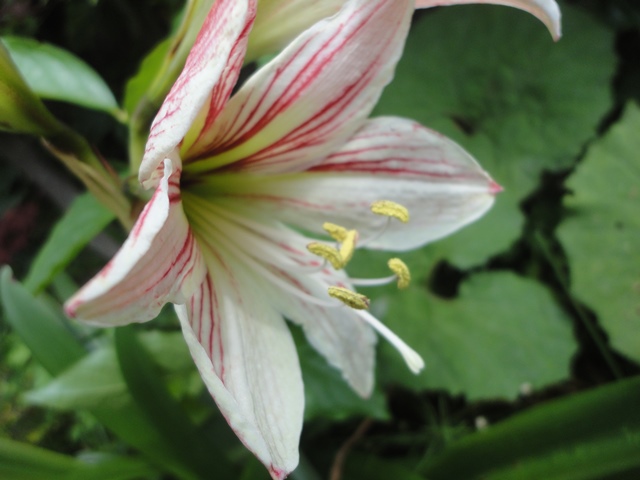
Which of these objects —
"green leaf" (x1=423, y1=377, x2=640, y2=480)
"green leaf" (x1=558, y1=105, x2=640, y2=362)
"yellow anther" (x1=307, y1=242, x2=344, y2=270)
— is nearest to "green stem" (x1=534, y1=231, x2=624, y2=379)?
"green leaf" (x1=558, y1=105, x2=640, y2=362)

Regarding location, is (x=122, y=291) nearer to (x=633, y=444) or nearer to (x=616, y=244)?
(x=633, y=444)

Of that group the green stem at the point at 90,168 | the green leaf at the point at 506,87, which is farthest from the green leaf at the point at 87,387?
the green leaf at the point at 506,87

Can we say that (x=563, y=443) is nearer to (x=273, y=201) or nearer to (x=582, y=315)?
(x=582, y=315)

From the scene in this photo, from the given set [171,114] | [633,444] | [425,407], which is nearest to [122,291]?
[171,114]

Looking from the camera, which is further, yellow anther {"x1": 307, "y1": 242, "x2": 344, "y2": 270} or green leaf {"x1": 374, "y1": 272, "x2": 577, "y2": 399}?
green leaf {"x1": 374, "y1": 272, "x2": 577, "y2": 399}

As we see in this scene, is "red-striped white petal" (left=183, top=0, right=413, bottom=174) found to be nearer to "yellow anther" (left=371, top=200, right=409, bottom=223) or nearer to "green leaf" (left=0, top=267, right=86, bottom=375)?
"yellow anther" (left=371, top=200, right=409, bottom=223)

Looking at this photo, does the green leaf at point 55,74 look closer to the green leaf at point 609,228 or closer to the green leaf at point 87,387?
the green leaf at point 87,387
